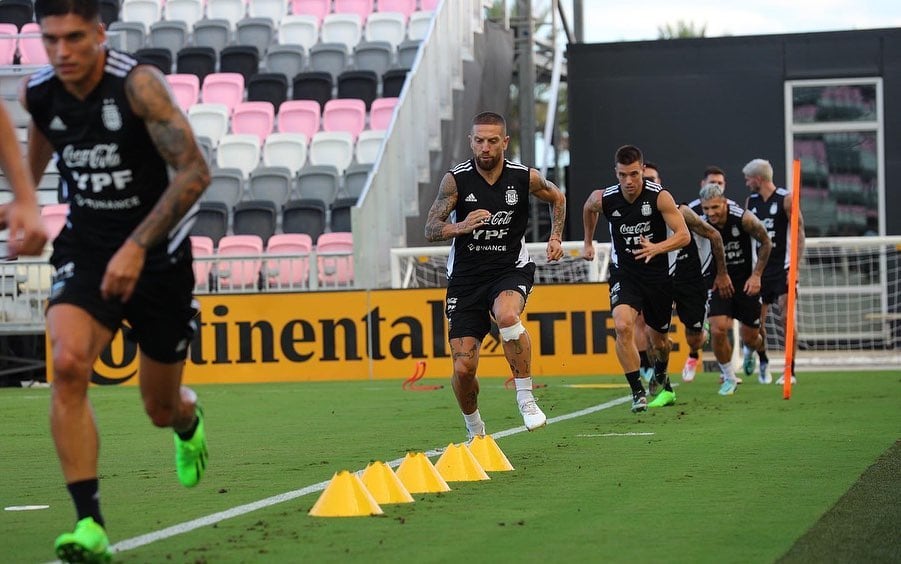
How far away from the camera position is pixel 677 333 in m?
19.5

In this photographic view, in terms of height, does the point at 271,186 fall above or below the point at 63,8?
above

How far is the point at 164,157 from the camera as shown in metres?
5.75

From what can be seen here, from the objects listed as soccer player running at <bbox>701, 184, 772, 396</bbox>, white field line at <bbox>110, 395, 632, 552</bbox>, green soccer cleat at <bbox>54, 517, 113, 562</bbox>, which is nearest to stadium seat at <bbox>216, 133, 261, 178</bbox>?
soccer player running at <bbox>701, 184, 772, 396</bbox>

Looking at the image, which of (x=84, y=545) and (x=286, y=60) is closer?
(x=84, y=545)

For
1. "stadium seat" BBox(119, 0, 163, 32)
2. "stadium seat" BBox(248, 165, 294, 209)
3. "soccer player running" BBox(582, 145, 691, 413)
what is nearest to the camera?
"soccer player running" BBox(582, 145, 691, 413)

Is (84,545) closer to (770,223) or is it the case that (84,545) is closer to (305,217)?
(770,223)

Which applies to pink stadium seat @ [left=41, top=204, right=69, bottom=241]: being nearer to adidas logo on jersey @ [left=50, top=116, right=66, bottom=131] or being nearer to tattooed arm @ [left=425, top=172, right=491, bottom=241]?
tattooed arm @ [left=425, top=172, right=491, bottom=241]

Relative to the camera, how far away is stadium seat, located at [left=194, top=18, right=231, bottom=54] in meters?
27.4

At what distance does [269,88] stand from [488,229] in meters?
16.4

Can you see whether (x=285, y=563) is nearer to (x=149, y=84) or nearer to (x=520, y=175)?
(x=149, y=84)

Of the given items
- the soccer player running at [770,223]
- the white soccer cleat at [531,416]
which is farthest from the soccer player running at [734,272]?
the white soccer cleat at [531,416]

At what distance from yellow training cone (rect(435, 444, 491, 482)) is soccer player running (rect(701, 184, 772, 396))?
25.3ft

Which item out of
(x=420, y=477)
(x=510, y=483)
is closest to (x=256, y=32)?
(x=510, y=483)

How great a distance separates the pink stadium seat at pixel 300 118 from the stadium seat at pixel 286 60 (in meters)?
1.47
